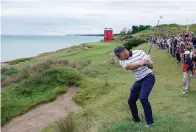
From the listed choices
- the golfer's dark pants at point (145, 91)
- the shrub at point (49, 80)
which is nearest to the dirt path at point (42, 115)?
the shrub at point (49, 80)

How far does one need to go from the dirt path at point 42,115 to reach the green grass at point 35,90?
33 cm

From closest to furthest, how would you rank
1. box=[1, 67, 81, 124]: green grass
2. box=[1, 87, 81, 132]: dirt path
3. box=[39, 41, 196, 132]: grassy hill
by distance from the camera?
box=[39, 41, 196, 132]: grassy hill → box=[1, 87, 81, 132]: dirt path → box=[1, 67, 81, 124]: green grass

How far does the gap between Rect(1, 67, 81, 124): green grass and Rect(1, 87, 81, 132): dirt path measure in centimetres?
33

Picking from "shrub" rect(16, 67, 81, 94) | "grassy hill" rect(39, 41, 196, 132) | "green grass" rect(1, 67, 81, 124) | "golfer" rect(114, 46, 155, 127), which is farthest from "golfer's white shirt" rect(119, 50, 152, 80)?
"shrub" rect(16, 67, 81, 94)

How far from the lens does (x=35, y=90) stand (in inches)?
664

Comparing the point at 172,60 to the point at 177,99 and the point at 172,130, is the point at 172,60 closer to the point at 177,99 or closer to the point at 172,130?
the point at 177,99

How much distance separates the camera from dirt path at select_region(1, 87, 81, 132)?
13091 mm

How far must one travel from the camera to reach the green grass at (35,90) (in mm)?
14734

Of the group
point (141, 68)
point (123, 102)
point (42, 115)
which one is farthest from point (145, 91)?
point (42, 115)

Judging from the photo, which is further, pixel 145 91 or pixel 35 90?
pixel 35 90

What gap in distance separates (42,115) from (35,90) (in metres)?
2.81

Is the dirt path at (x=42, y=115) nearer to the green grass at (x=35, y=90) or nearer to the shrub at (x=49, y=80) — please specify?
the green grass at (x=35, y=90)

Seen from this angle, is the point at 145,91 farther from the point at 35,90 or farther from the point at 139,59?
the point at 35,90

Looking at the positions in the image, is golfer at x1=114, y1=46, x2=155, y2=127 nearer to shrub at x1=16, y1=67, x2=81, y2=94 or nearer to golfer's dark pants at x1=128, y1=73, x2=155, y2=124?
golfer's dark pants at x1=128, y1=73, x2=155, y2=124
